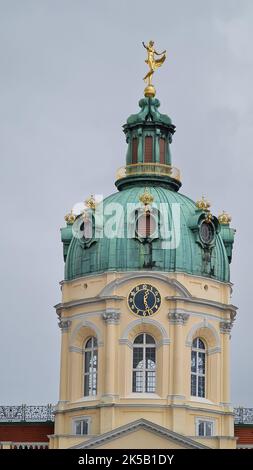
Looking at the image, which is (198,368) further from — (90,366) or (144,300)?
(90,366)

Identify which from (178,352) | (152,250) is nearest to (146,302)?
(152,250)

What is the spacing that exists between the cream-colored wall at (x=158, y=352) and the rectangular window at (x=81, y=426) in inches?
16.9

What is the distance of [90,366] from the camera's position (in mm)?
105375

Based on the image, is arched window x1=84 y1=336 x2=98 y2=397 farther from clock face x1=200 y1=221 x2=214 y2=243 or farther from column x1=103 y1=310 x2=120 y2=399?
clock face x1=200 y1=221 x2=214 y2=243

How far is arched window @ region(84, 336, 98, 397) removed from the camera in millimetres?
104875

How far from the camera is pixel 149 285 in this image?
10362cm

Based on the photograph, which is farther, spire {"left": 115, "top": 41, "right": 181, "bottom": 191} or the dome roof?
spire {"left": 115, "top": 41, "right": 181, "bottom": 191}

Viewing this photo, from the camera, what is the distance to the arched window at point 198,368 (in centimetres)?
10456

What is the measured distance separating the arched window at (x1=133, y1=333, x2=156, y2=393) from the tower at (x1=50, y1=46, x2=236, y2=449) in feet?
0.19

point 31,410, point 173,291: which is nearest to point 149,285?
point 173,291

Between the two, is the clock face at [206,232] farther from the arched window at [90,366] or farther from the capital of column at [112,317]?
the arched window at [90,366]

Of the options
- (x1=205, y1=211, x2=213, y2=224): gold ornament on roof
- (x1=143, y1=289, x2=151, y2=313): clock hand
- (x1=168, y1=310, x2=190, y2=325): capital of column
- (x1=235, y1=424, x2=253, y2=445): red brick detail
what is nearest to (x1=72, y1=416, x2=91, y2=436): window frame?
(x1=143, y1=289, x2=151, y2=313): clock hand
